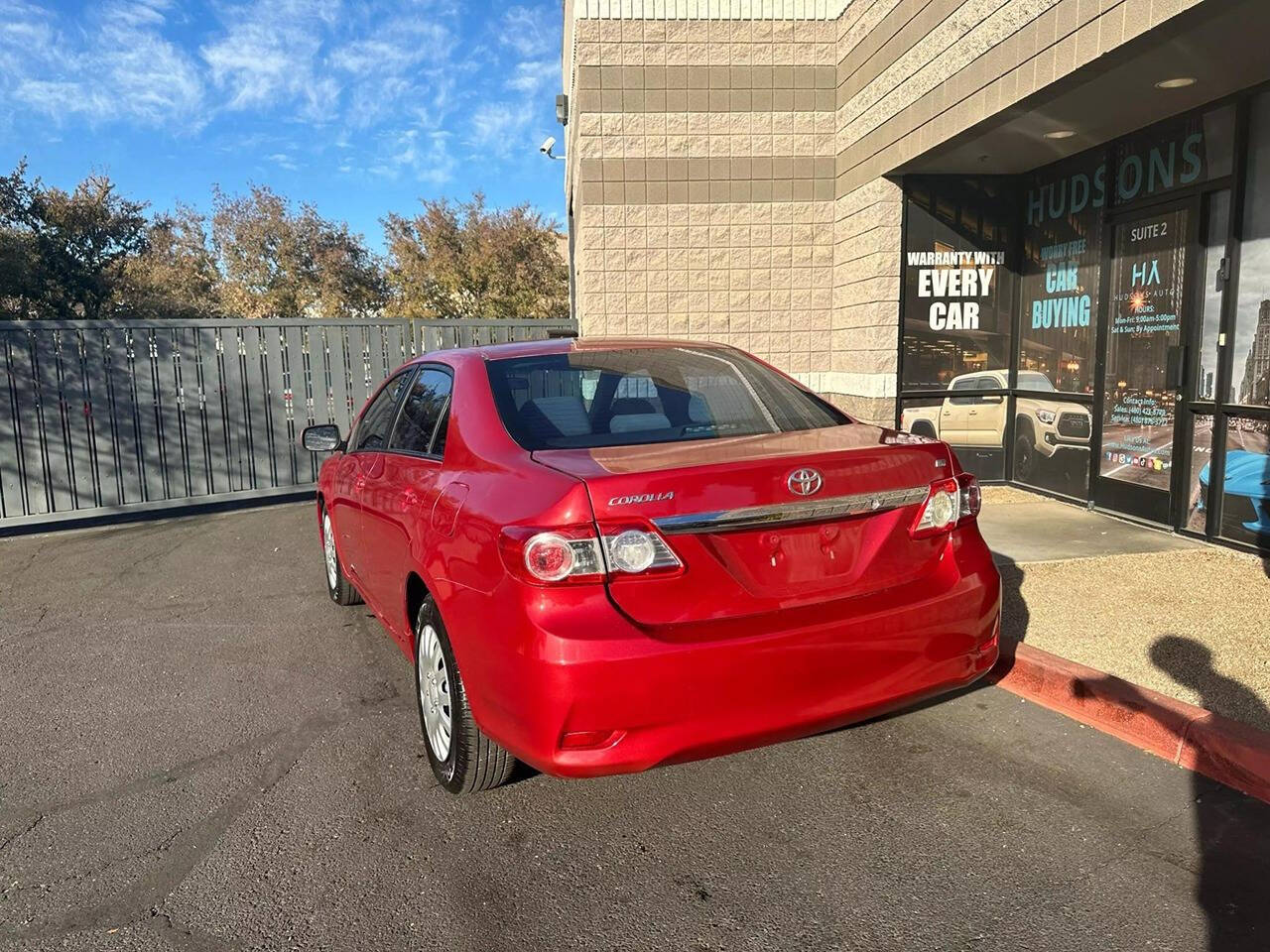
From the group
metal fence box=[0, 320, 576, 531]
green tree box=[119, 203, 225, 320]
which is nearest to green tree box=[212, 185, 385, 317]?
green tree box=[119, 203, 225, 320]

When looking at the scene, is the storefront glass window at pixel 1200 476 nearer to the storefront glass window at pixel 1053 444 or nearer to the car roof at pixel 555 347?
the storefront glass window at pixel 1053 444

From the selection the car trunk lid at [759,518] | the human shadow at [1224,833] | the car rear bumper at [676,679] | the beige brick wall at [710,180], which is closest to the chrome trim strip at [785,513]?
the car trunk lid at [759,518]

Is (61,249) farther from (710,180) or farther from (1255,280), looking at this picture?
(1255,280)

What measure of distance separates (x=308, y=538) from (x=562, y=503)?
6.51 m

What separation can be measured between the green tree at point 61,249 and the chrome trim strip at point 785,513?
32286 mm

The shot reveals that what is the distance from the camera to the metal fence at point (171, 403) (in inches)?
360

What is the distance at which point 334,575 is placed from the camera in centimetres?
600

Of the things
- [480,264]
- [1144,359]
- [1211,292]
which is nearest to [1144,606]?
[1211,292]

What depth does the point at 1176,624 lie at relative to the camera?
4812mm

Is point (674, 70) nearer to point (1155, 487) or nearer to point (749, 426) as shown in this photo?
point (1155, 487)

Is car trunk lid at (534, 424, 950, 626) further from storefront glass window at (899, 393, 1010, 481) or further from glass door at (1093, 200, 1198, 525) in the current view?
storefront glass window at (899, 393, 1010, 481)

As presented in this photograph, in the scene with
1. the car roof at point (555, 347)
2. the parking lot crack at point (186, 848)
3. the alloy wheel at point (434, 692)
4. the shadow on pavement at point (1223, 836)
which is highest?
the car roof at point (555, 347)

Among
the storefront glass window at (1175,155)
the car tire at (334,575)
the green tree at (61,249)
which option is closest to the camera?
the car tire at (334,575)

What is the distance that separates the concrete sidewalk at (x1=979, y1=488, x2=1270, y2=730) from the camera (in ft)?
13.3
